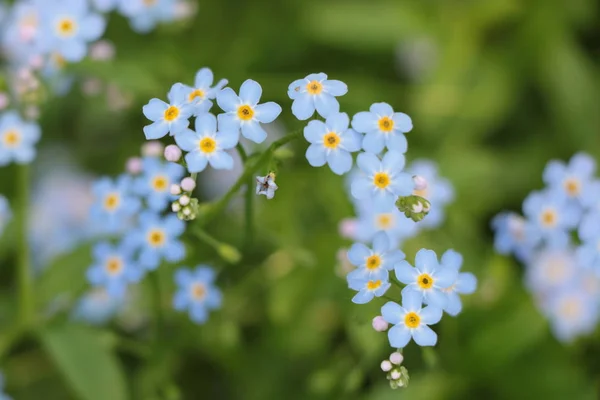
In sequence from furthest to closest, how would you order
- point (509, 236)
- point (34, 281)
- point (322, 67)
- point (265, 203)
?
1. point (322, 67)
2. point (265, 203)
3. point (34, 281)
4. point (509, 236)

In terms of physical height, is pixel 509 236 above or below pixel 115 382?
above

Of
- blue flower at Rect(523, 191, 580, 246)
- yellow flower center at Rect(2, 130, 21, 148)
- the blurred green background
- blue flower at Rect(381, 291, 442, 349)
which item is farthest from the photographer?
the blurred green background

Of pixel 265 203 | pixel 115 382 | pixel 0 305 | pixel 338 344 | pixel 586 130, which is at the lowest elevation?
pixel 0 305

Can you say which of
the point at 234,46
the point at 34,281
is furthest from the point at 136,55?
the point at 34,281

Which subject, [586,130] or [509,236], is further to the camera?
[586,130]

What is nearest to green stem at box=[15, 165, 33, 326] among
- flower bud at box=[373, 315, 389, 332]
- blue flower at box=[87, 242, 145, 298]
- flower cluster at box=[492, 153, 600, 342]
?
blue flower at box=[87, 242, 145, 298]

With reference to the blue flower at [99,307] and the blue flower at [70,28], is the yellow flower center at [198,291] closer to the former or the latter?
the blue flower at [99,307]

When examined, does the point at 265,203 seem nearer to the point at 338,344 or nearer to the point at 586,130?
the point at 338,344

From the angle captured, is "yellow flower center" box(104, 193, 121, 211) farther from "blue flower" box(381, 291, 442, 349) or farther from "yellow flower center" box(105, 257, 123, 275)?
"blue flower" box(381, 291, 442, 349)
